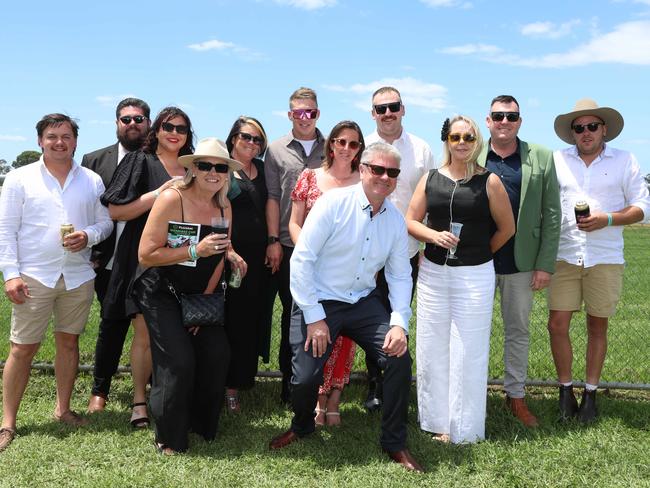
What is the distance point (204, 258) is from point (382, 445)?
1.82 m

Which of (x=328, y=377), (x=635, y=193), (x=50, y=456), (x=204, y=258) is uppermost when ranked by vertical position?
(x=635, y=193)

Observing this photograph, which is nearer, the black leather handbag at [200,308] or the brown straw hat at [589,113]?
the black leather handbag at [200,308]

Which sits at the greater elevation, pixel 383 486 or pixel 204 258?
pixel 204 258

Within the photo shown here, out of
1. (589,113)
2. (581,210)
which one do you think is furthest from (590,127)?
(581,210)

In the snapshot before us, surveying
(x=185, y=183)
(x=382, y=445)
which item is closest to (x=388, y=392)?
(x=382, y=445)

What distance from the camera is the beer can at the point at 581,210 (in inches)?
185

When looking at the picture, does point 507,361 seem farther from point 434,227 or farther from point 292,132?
point 292,132

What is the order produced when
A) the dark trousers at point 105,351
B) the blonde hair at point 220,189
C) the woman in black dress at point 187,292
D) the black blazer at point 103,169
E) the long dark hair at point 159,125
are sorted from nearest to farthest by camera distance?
the woman in black dress at point 187,292 → the blonde hair at point 220,189 → the long dark hair at point 159,125 → the black blazer at point 103,169 → the dark trousers at point 105,351

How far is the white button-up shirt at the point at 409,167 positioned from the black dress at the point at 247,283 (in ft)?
3.54

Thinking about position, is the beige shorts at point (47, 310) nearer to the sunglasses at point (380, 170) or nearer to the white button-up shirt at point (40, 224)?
the white button-up shirt at point (40, 224)

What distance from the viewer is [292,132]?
215 inches

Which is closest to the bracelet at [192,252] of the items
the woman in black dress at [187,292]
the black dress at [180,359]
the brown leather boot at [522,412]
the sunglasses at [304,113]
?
the woman in black dress at [187,292]

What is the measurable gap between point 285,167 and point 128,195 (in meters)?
1.33

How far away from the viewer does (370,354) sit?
4395 mm
